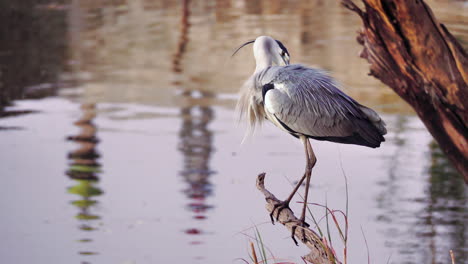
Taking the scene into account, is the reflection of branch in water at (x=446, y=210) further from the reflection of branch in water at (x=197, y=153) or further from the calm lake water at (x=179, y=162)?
the reflection of branch in water at (x=197, y=153)

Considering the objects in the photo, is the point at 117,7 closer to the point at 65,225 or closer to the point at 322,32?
the point at 322,32

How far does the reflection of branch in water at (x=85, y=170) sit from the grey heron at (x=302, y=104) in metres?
2.47

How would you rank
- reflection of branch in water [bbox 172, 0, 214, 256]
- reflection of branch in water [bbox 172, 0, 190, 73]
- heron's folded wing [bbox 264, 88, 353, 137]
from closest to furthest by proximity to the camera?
heron's folded wing [bbox 264, 88, 353, 137], reflection of branch in water [bbox 172, 0, 214, 256], reflection of branch in water [bbox 172, 0, 190, 73]

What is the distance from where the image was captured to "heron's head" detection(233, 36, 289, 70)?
10.6 feet

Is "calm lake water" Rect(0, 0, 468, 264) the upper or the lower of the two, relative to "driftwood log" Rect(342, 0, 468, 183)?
lower

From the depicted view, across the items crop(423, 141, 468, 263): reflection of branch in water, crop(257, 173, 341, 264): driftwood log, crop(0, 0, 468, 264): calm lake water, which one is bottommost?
crop(423, 141, 468, 263): reflection of branch in water

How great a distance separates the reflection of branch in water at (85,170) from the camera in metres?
5.91

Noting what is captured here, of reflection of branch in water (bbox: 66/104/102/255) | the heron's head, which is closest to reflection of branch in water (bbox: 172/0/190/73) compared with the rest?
reflection of branch in water (bbox: 66/104/102/255)

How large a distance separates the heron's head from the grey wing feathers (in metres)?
0.06

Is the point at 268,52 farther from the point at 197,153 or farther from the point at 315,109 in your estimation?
the point at 197,153

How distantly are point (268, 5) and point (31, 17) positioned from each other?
3.88 m

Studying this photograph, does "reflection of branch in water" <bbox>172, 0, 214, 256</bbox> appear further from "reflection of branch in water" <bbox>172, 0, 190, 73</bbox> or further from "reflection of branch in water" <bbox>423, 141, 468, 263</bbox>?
"reflection of branch in water" <bbox>423, 141, 468, 263</bbox>

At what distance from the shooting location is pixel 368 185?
641 cm

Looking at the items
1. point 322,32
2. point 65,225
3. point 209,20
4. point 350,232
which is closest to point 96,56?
point 209,20
